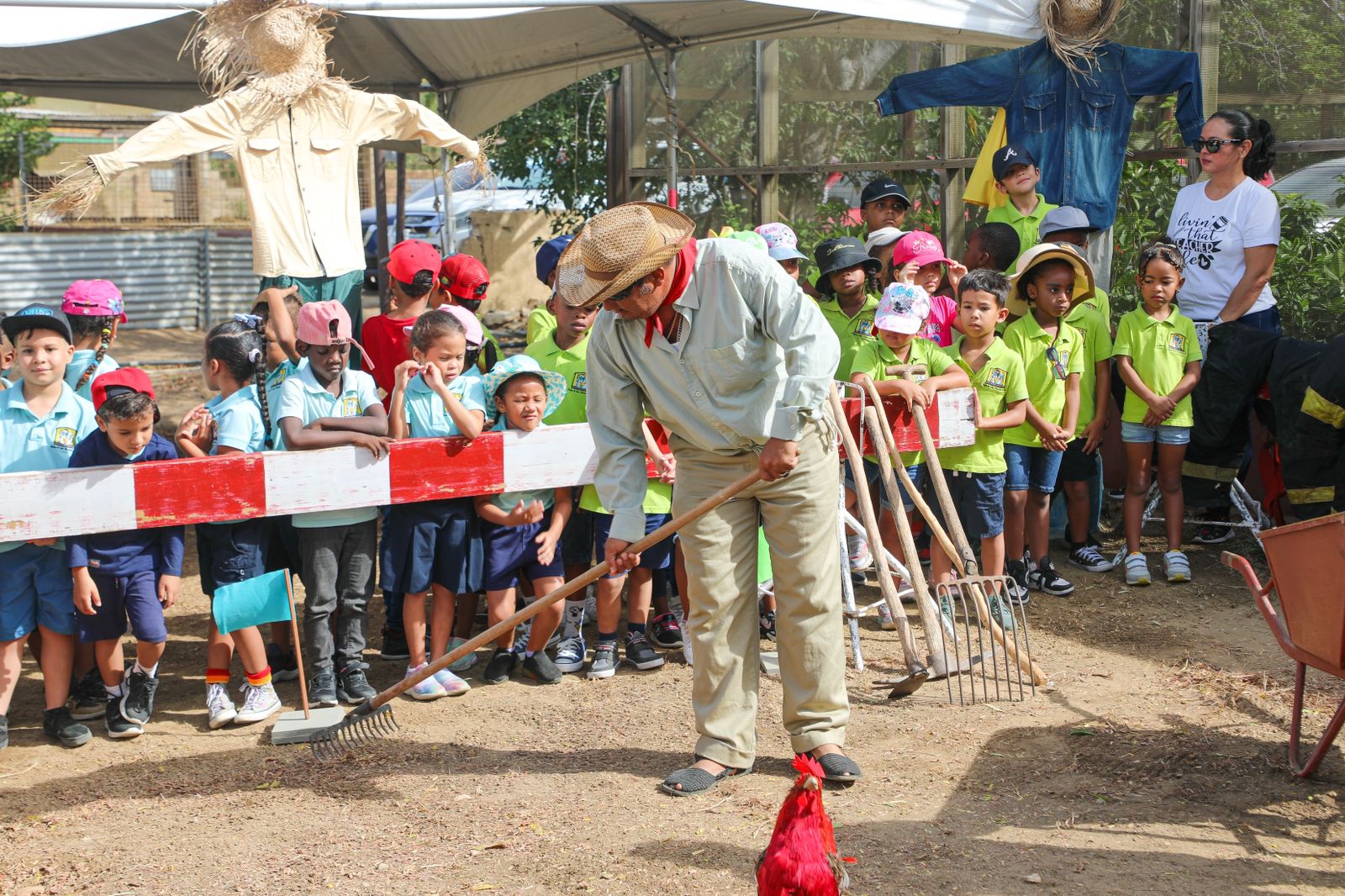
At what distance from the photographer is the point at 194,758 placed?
4.90 m

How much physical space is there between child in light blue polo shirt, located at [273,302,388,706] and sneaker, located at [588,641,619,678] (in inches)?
37.4

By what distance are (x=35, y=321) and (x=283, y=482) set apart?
3.70 feet

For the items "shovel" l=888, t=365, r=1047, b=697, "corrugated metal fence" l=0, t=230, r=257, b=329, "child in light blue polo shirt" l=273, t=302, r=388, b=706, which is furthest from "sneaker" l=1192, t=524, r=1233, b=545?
"corrugated metal fence" l=0, t=230, r=257, b=329

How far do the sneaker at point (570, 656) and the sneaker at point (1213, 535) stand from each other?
12.4 feet

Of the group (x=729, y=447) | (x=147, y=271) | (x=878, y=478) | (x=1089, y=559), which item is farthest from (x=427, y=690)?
(x=147, y=271)

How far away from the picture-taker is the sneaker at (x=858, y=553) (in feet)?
20.1

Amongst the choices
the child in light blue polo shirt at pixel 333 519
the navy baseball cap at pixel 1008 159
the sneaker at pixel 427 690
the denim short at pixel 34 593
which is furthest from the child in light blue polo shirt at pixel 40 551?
the navy baseball cap at pixel 1008 159

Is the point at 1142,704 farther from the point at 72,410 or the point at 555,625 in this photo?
the point at 72,410

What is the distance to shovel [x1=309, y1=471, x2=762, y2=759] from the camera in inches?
167

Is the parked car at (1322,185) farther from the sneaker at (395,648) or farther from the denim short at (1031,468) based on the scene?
the sneaker at (395,648)

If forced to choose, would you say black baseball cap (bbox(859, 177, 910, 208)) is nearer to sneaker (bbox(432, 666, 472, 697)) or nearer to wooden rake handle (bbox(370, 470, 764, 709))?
wooden rake handle (bbox(370, 470, 764, 709))

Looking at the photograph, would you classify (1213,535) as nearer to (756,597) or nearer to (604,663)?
(604,663)

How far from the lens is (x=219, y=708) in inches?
205

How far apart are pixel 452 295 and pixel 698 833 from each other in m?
3.43
